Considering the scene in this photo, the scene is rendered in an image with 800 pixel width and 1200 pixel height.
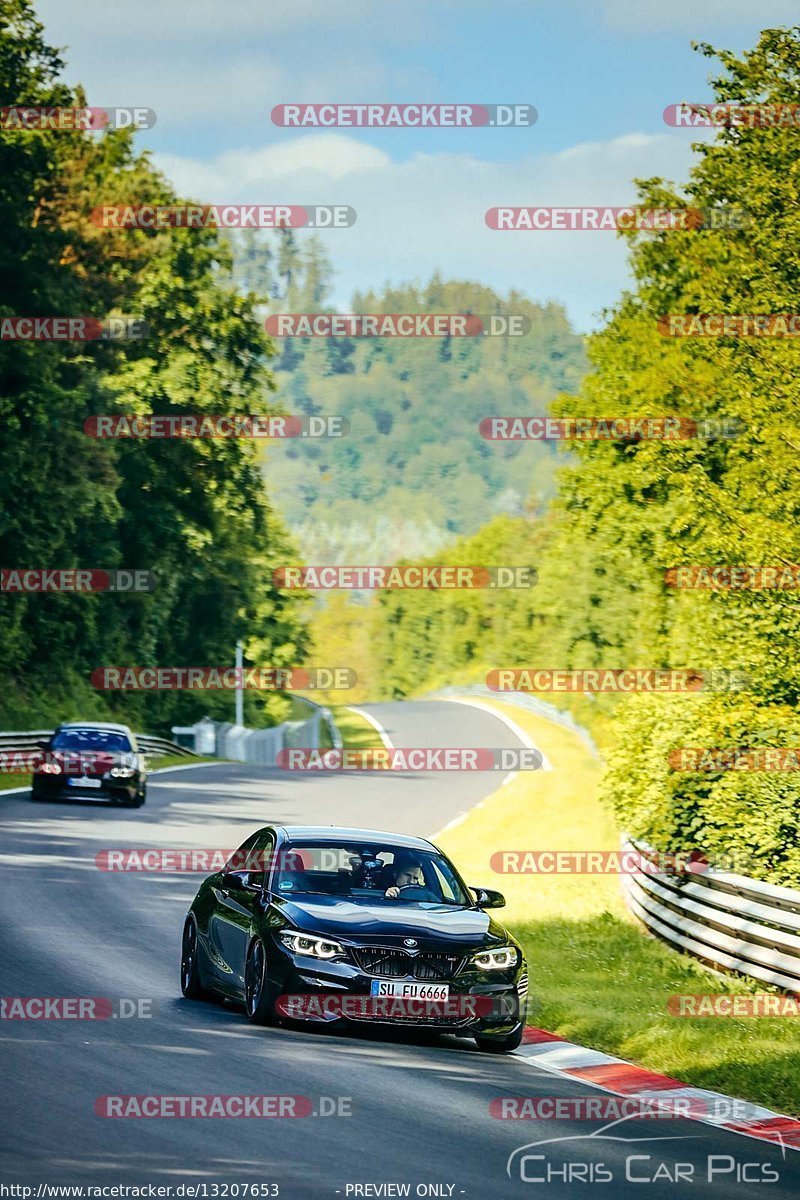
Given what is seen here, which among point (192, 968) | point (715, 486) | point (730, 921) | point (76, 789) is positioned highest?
point (715, 486)

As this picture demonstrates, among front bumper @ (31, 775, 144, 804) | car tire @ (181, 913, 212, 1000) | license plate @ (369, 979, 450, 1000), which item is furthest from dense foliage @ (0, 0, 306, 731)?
license plate @ (369, 979, 450, 1000)

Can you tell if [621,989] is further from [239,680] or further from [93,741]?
[239,680]

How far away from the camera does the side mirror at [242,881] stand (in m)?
12.8

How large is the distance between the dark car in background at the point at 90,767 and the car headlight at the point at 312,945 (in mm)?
22200

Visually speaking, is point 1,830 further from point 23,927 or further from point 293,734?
point 293,734

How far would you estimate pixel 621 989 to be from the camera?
1625 centimetres

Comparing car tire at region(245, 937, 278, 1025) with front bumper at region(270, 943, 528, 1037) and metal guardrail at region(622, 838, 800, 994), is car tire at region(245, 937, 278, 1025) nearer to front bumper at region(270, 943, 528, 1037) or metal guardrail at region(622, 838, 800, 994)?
front bumper at region(270, 943, 528, 1037)

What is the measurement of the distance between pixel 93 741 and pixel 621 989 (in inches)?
767

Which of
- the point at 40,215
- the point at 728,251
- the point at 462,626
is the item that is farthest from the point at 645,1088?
the point at 462,626

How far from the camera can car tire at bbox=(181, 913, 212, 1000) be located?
1352 centimetres

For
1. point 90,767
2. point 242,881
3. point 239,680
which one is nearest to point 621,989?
point 242,881

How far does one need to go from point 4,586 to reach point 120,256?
1687 cm

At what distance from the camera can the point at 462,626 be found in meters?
175

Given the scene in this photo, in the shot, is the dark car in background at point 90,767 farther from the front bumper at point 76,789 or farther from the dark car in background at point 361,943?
the dark car in background at point 361,943
